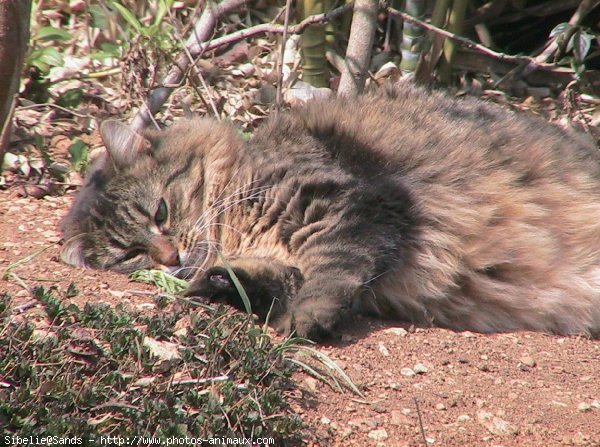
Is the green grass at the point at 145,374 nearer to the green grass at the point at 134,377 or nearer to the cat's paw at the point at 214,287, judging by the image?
the green grass at the point at 134,377

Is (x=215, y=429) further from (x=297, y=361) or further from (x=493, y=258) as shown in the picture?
(x=493, y=258)

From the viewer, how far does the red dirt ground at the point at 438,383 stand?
2.77m

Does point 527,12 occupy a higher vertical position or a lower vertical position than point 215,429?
higher

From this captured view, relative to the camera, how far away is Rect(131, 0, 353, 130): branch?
469 centimetres

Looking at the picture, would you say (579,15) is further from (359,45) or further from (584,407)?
(584,407)

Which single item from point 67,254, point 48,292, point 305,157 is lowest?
point 67,254

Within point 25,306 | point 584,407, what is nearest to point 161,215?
point 25,306

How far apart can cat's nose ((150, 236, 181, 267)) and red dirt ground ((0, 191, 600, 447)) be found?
190 mm

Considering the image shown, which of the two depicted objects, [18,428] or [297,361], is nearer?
[18,428]

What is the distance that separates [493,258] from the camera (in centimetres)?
378

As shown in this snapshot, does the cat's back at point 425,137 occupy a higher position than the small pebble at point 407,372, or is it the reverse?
the cat's back at point 425,137

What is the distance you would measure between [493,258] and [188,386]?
1755 mm

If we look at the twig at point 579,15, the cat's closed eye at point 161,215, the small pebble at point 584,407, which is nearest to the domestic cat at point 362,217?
the cat's closed eye at point 161,215

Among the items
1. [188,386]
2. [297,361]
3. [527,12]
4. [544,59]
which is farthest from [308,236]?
[527,12]
